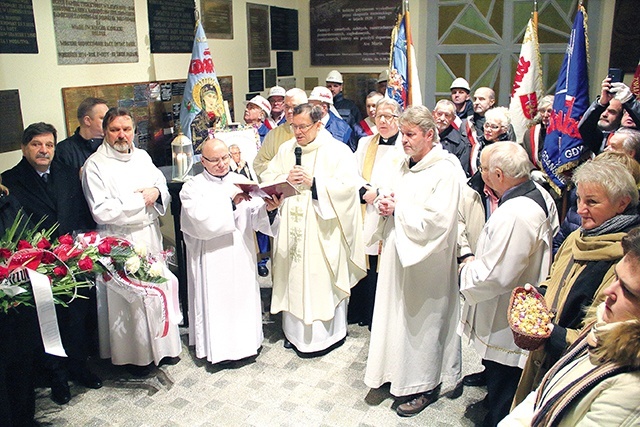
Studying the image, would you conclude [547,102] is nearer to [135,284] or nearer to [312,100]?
[312,100]

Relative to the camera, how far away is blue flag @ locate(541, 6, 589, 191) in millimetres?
4547

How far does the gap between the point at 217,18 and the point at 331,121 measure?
79.5 inches

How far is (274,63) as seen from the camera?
801cm

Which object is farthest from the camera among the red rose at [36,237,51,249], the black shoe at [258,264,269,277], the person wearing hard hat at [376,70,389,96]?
the person wearing hard hat at [376,70,389,96]

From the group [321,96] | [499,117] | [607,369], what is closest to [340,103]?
[321,96]

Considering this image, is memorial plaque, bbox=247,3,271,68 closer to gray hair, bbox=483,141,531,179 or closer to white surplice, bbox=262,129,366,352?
Answer: white surplice, bbox=262,129,366,352

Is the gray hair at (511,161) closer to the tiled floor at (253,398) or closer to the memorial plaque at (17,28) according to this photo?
the tiled floor at (253,398)

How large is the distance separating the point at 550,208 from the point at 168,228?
424 centimetres

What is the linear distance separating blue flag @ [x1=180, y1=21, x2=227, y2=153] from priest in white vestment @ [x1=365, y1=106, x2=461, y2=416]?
2.90 m

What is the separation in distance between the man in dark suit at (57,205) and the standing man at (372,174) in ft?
6.59

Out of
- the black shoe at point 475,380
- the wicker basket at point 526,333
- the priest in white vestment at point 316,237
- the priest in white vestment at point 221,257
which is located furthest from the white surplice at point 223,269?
the wicker basket at point 526,333

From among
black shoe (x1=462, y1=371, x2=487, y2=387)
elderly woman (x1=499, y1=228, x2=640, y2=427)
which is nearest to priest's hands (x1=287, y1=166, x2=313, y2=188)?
black shoe (x1=462, y1=371, x2=487, y2=387)

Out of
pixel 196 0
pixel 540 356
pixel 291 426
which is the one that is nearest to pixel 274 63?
pixel 196 0

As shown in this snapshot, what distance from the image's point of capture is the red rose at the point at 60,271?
9.33 feet
